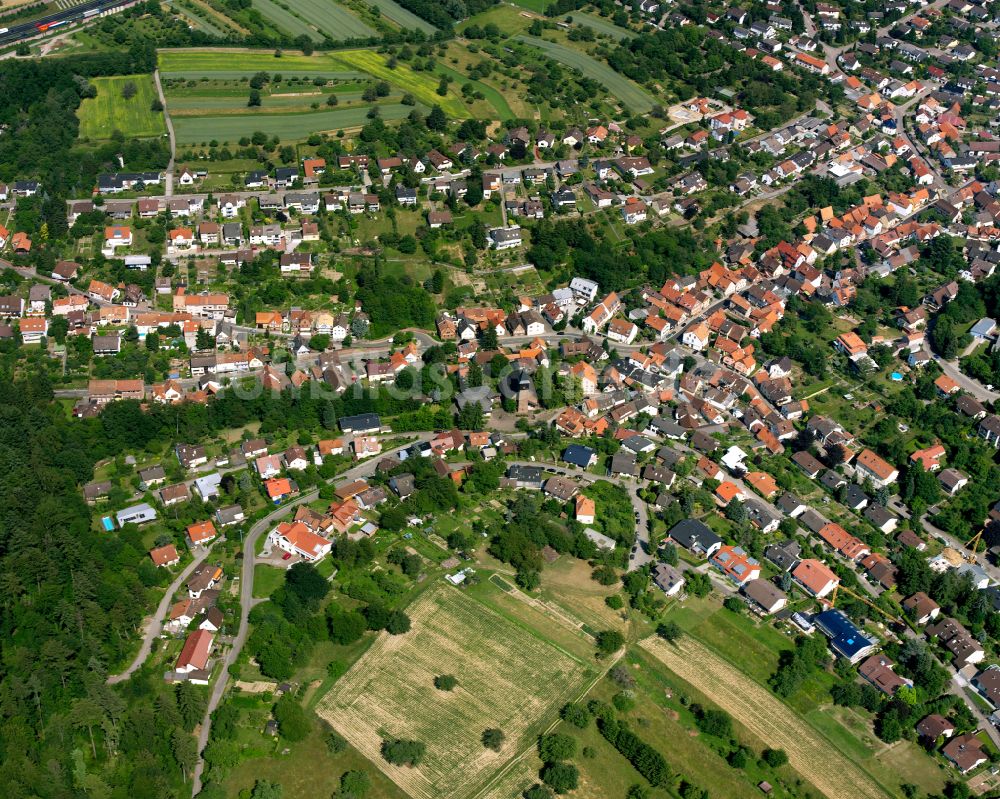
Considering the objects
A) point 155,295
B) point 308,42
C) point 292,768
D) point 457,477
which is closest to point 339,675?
point 292,768

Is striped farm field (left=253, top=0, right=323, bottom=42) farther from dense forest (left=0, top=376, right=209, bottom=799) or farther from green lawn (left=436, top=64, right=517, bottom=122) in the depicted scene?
dense forest (left=0, top=376, right=209, bottom=799)

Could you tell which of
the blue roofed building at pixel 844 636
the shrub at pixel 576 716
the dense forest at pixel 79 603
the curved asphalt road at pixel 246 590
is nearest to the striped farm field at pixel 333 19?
the dense forest at pixel 79 603

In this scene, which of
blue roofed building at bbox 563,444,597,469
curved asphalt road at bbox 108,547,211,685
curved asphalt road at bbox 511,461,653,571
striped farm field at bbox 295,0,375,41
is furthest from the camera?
striped farm field at bbox 295,0,375,41

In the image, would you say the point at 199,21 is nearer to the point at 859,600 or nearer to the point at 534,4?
the point at 534,4

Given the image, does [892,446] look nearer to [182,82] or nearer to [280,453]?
[280,453]

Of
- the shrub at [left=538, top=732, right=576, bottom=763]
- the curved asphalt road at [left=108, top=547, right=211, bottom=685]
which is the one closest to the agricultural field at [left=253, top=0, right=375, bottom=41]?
the curved asphalt road at [left=108, top=547, right=211, bottom=685]

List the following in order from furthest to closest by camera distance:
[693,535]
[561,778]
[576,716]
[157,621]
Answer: [693,535]
[157,621]
[576,716]
[561,778]

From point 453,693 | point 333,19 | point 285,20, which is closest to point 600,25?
point 333,19
